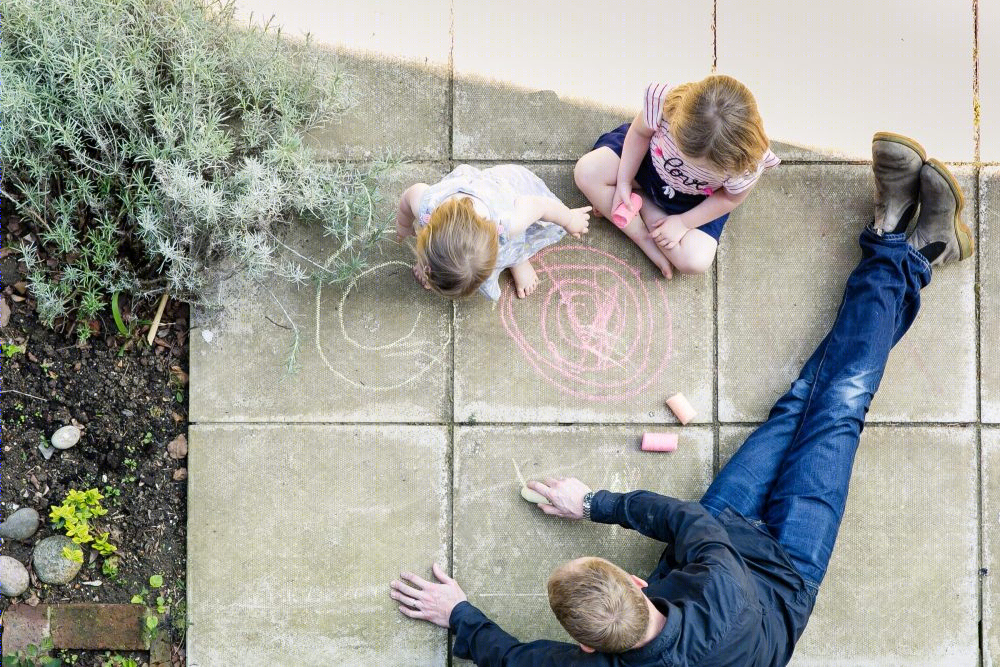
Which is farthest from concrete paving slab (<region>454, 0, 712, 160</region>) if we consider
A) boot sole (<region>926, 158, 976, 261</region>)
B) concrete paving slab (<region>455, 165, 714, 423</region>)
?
boot sole (<region>926, 158, 976, 261</region>)

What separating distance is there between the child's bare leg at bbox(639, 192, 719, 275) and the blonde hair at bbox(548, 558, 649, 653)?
146cm

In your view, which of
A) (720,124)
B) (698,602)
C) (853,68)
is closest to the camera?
(698,602)

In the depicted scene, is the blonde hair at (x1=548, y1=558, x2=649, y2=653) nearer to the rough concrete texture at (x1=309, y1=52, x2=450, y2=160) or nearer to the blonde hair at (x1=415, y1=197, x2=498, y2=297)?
the blonde hair at (x1=415, y1=197, x2=498, y2=297)

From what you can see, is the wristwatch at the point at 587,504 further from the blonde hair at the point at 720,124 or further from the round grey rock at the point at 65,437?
the round grey rock at the point at 65,437

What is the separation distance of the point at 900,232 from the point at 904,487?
118cm

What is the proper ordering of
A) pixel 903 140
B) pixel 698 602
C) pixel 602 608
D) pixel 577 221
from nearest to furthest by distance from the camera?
pixel 602 608 < pixel 698 602 < pixel 577 221 < pixel 903 140

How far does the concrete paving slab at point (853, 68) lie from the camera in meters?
3.71

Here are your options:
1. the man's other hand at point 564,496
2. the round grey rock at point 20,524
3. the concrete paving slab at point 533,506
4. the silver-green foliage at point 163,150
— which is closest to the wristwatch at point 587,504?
the man's other hand at point 564,496

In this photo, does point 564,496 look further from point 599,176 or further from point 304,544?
point 599,176

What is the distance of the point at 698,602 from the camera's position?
2803mm

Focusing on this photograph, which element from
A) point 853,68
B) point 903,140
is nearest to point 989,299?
point 903,140

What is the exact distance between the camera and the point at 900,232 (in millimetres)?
3592

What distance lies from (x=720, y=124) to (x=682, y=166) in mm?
352

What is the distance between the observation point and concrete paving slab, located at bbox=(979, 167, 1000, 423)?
367 cm
